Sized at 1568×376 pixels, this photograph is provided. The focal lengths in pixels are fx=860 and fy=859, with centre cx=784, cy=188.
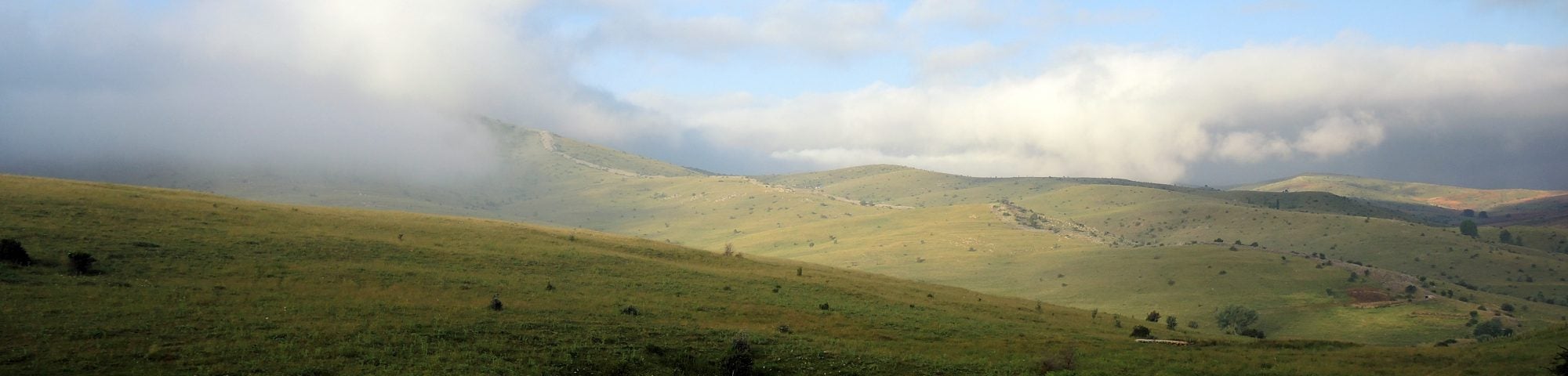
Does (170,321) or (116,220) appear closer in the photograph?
(170,321)

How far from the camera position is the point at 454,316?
41.9m

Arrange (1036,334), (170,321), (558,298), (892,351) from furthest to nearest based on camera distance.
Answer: (1036,334), (558,298), (892,351), (170,321)

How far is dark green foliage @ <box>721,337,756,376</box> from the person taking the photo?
3691cm

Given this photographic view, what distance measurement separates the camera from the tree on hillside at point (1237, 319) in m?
111

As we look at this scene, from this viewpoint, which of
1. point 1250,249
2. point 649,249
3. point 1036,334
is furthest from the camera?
point 1250,249

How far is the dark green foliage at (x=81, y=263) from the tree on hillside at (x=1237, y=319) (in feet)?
369

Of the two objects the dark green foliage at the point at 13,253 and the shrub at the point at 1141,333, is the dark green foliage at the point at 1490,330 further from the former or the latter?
the dark green foliage at the point at 13,253

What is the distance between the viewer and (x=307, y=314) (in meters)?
38.8

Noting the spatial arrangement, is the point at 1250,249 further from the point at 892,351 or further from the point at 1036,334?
the point at 892,351

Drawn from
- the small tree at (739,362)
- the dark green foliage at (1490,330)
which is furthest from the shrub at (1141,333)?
the dark green foliage at (1490,330)

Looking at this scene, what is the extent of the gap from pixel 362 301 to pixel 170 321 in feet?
30.8

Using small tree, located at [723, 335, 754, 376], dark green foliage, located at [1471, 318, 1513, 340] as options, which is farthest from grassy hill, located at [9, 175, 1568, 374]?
dark green foliage, located at [1471, 318, 1513, 340]

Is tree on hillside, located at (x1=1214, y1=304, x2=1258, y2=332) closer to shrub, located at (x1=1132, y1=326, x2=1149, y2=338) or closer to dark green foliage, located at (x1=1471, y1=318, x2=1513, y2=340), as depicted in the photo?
dark green foliage, located at (x1=1471, y1=318, x2=1513, y2=340)

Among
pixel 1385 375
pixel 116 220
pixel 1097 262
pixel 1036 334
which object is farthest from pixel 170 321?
pixel 1097 262
